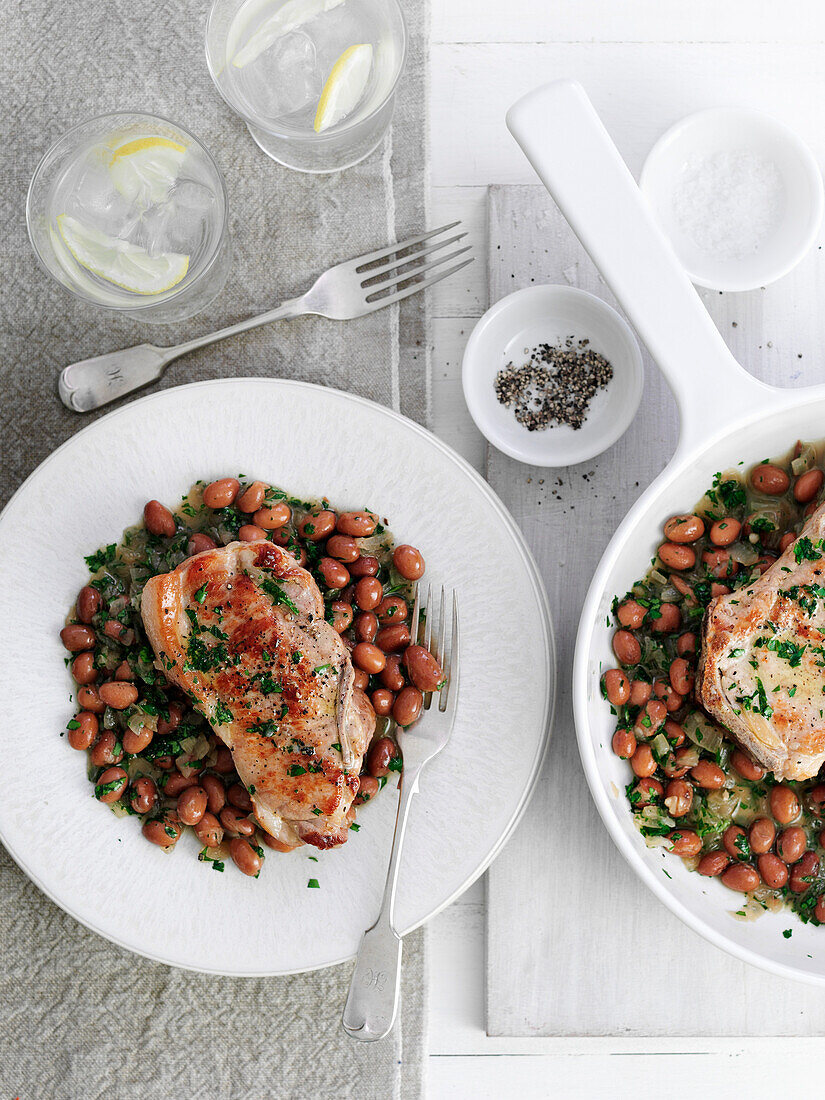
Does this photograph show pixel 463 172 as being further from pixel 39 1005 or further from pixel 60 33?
pixel 39 1005

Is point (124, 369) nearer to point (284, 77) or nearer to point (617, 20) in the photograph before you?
point (284, 77)

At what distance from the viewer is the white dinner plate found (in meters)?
2.52

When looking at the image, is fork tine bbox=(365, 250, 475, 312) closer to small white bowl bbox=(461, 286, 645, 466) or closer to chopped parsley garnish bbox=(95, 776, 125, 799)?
small white bowl bbox=(461, 286, 645, 466)

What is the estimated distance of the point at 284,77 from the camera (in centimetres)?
272

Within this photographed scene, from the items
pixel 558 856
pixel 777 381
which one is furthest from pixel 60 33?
pixel 558 856

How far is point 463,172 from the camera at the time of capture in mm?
2906

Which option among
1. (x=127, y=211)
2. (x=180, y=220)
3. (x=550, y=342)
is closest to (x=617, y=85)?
(x=550, y=342)

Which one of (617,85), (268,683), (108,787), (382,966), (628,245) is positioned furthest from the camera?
(617,85)

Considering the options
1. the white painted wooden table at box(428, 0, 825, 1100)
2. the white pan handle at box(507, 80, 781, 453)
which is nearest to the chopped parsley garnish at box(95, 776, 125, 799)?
the white painted wooden table at box(428, 0, 825, 1100)

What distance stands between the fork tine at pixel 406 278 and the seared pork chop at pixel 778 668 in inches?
52.7

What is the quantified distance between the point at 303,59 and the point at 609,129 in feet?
3.23

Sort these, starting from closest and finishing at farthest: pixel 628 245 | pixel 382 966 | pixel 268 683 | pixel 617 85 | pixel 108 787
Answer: pixel 628 245, pixel 268 683, pixel 382 966, pixel 108 787, pixel 617 85

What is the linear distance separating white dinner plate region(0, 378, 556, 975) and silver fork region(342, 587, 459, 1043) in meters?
0.05

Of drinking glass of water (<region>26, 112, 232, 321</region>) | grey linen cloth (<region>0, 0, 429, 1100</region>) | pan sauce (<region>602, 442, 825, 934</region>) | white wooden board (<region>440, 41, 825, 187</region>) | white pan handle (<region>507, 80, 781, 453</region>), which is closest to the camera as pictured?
white pan handle (<region>507, 80, 781, 453</region>)
